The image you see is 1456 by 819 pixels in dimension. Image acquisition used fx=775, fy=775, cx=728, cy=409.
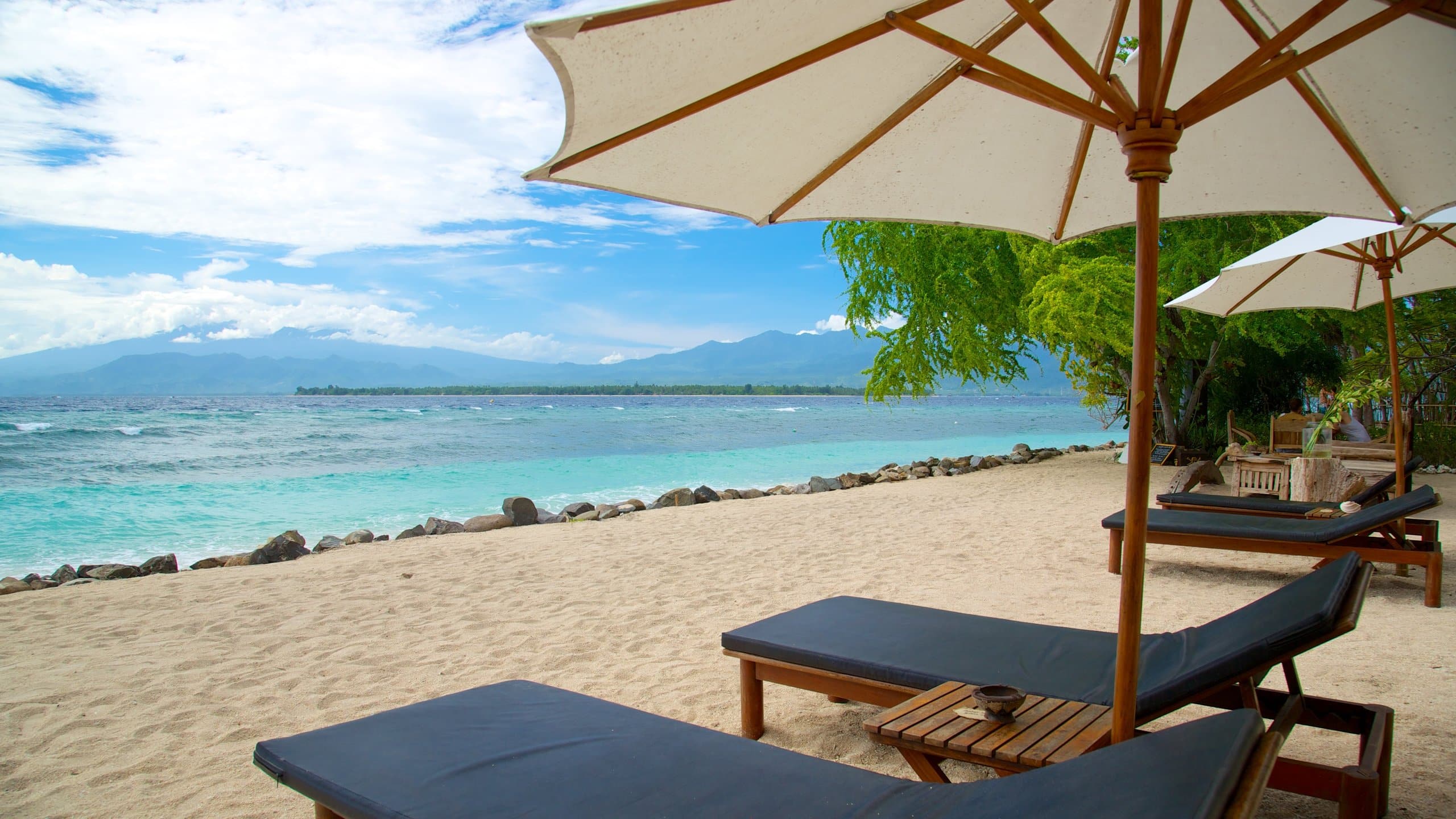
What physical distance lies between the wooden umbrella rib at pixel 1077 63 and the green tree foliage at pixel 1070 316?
9.57m

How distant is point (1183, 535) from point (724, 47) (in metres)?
5.08

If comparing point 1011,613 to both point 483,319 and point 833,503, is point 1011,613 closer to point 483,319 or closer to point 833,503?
point 833,503

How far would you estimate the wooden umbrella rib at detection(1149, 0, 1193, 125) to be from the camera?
1802 mm

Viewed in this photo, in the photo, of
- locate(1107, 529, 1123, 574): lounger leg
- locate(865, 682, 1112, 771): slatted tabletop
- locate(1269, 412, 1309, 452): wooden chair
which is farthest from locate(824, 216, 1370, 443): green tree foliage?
locate(865, 682, 1112, 771): slatted tabletop

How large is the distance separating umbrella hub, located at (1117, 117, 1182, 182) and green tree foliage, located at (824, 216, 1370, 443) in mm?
9553

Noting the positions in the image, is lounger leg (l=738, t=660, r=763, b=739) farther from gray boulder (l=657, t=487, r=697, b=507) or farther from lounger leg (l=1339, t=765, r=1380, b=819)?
gray boulder (l=657, t=487, r=697, b=507)

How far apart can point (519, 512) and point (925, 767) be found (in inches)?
342

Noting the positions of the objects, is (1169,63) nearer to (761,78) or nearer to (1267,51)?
(1267,51)

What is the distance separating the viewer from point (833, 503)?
35.0ft

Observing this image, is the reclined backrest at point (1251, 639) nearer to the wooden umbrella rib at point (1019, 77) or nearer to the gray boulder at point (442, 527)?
the wooden umbrella rib at point (1019, 77)

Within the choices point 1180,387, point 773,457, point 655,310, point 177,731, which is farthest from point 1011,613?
point 655,310

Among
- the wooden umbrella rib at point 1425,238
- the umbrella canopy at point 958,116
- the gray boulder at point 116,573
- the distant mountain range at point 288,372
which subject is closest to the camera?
the umbrella canopy at point 958,116

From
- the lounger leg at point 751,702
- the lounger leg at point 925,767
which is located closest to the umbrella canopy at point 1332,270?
the lounger leg at point 751,702

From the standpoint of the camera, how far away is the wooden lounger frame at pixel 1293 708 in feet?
6.28
